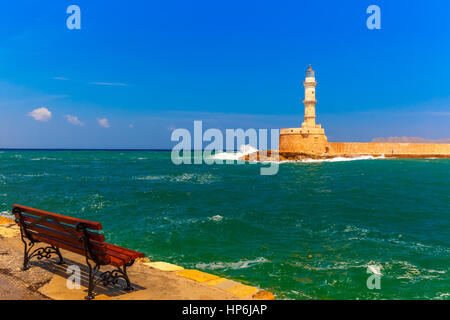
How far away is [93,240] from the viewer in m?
4.59

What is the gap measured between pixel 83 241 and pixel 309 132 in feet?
210

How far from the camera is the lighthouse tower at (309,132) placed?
65000mm

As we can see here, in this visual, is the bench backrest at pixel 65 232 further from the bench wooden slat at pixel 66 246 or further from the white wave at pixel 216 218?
the white wave at pixel 216 218

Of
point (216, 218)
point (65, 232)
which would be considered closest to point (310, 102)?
point (216, 218)

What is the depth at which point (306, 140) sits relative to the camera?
65.7 metres

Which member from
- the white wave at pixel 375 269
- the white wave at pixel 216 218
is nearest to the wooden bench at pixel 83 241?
the white wave at pixel 375 269

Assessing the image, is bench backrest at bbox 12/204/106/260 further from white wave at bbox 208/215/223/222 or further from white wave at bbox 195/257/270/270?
white wave at bbox 208/215/223/222

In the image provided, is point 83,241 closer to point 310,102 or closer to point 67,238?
point 67,238

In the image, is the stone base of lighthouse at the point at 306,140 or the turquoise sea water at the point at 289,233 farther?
the stone base of lighthouse at the point at 306,140

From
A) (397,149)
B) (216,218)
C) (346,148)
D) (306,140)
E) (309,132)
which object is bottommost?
(216,218)
